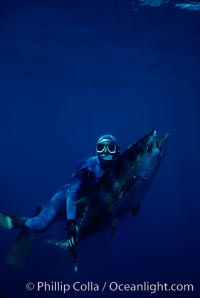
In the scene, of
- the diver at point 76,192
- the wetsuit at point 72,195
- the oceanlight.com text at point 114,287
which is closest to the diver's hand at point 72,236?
the diver at point 76,192

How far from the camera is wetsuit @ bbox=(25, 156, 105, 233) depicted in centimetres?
533

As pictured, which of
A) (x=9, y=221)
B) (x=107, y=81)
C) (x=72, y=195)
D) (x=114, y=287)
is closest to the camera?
(x=72, y=195)

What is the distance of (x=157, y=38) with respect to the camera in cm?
2034

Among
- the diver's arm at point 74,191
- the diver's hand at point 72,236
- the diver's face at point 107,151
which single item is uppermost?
the diver's face at point 107,151

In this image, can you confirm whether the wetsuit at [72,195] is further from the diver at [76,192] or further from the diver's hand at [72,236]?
the diver's hand at [72,236]

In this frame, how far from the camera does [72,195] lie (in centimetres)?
534

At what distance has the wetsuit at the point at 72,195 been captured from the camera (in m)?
5.33

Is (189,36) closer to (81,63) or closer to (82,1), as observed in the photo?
(82,1)

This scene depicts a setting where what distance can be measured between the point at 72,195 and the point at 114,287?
8202 mm

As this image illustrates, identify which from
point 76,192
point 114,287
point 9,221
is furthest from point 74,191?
point 114,287

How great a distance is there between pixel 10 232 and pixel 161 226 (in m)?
8.16

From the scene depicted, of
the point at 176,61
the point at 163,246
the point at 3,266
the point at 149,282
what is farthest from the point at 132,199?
the point at 176,61

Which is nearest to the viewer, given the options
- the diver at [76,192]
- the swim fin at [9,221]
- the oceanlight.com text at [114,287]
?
the diver at [76,192]

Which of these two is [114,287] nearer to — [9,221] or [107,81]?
[9,221]
